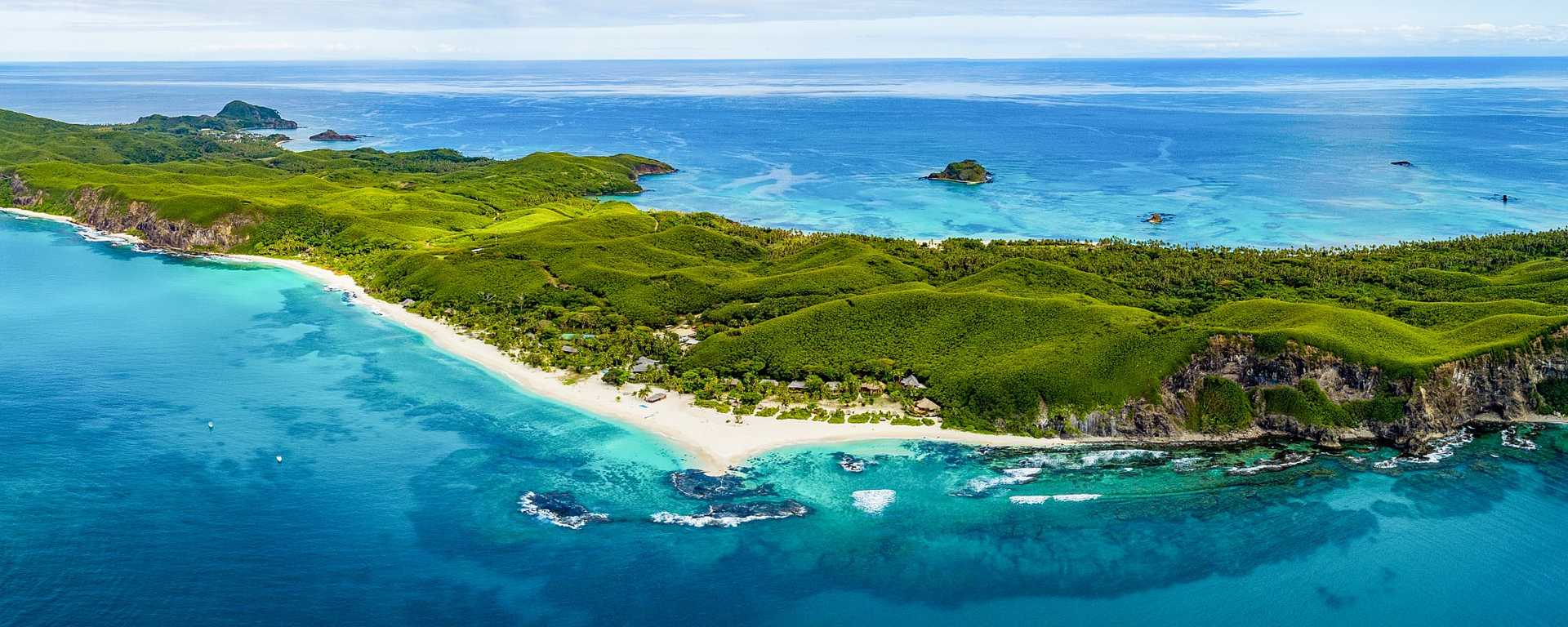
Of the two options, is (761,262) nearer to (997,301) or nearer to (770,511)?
(997,301)

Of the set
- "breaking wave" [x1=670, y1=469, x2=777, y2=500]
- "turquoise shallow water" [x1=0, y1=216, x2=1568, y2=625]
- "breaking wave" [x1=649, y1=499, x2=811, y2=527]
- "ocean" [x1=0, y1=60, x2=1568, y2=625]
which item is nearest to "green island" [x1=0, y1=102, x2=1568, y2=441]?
"ocean" [x1=0, y1=60, x2=1568, y2=625]

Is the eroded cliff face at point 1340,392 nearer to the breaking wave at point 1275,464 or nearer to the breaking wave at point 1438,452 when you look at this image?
the breaking wave at point 1438,452

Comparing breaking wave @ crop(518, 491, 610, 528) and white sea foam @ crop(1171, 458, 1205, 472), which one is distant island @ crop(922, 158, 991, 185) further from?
breaking wave @ crop(518, 491, 610, 528)

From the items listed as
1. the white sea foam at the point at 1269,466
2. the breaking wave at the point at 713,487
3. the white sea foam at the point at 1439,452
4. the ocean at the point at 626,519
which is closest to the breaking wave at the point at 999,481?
the ocean at the point at 626,519

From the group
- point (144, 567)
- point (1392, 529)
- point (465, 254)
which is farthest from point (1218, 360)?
point (465, 254)

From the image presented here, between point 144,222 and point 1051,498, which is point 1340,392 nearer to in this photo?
point 1051,498
